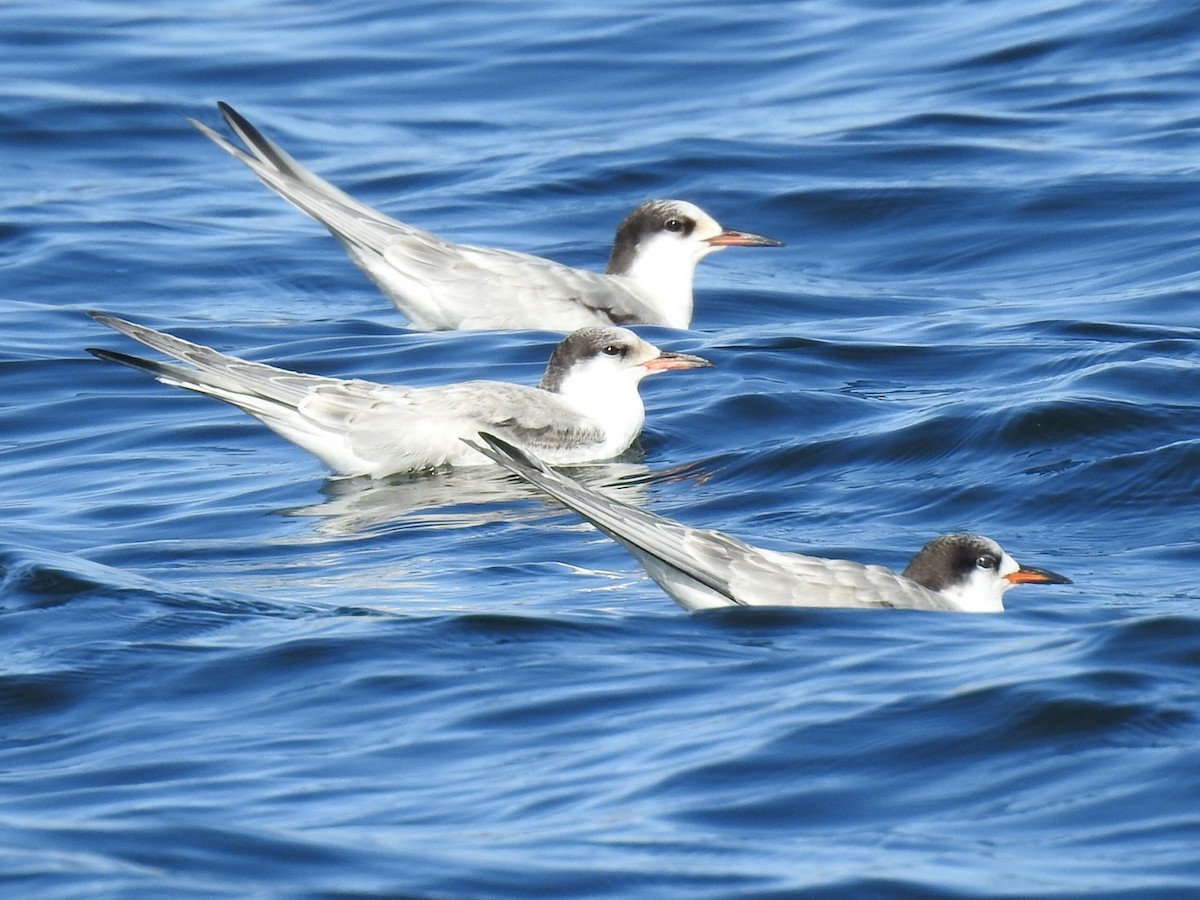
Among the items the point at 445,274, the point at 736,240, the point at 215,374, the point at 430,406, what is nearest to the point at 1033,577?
the point at 430,406

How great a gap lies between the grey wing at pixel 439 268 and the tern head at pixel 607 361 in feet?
7.21

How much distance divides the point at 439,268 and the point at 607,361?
105 inches

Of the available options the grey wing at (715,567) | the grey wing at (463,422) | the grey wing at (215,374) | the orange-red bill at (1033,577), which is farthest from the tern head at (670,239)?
the grey wing at (715,567)

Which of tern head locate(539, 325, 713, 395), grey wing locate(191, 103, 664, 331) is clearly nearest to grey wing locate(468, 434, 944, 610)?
tern head locate(539, 325, 713, 395)

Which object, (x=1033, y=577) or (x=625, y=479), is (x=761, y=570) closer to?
(x=1033, y=577)

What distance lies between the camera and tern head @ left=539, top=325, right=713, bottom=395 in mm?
11562

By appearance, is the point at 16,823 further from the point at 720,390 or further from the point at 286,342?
the point at 286,342

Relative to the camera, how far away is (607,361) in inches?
457

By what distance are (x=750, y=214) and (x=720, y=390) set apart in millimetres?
4946

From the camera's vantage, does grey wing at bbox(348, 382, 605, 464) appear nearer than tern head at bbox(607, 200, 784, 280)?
Yes

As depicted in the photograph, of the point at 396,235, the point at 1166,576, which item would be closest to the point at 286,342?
the point at 396,235

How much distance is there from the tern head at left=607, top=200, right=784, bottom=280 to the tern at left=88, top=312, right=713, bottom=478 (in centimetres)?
283

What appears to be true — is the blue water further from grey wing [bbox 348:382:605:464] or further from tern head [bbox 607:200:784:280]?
tern head [bbox 607:200:784:280]

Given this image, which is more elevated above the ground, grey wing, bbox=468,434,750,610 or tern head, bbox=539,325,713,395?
tern head, bbox=539,325,713,395
